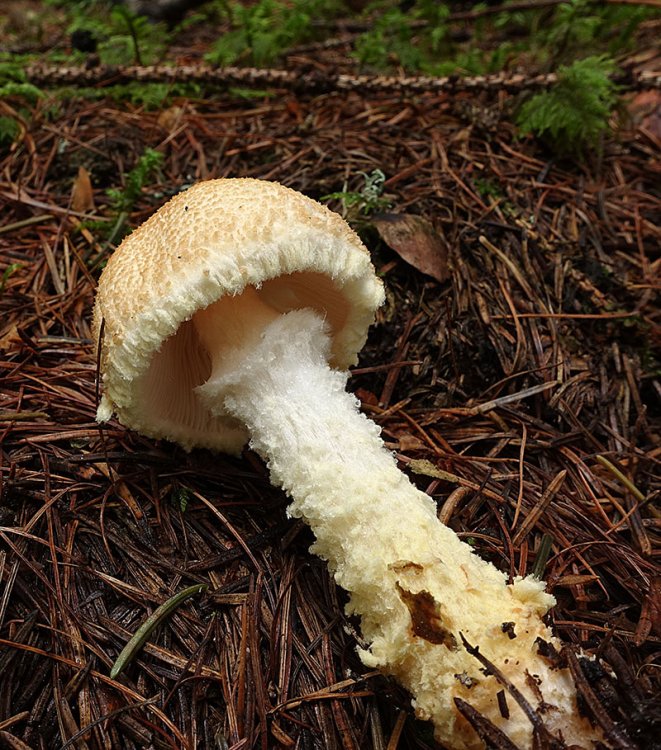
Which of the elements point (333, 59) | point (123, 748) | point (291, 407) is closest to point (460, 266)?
point (291, 407)

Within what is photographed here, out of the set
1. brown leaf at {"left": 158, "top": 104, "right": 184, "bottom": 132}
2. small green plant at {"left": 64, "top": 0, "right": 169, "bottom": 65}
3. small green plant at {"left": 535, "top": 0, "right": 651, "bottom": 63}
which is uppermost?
small green plant at {"left": 535, "top": 0, "right": 651, "bottom": 63}

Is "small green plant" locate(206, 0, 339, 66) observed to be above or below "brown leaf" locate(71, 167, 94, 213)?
above

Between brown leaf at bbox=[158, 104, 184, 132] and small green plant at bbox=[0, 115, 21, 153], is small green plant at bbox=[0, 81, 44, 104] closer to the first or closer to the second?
small green plant at bbox=[0, 115, 21, 153]

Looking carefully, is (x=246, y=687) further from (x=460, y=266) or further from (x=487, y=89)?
(x=487, y=89)

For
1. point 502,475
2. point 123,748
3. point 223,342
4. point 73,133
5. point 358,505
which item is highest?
point 73,133

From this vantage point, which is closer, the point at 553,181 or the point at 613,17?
the point at 553,181

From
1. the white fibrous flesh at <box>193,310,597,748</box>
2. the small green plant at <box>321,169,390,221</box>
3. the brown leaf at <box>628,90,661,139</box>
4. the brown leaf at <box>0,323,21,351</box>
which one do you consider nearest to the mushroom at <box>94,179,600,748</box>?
the white fibrous flesh at <box>193,310,597,748</box>

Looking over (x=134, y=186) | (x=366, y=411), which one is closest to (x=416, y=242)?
(x=366, y=411)
